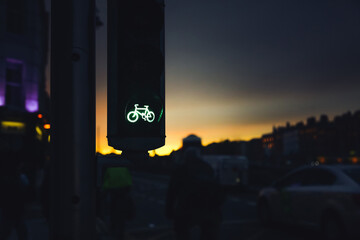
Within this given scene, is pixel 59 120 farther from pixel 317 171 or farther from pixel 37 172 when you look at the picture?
pixel 37 172

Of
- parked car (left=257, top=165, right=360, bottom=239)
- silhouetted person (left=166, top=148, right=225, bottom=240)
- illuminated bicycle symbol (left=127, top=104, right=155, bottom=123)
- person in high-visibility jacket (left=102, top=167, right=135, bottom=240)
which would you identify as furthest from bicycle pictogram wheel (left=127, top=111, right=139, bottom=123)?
parked car (left=257, top=165, right=360, bottom=239)


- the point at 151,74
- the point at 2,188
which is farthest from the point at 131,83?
the point at 2,188

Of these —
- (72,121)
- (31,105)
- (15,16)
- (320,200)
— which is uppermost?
(15,16)

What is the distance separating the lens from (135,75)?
89.1 inches

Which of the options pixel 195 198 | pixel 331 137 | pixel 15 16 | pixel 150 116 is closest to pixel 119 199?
pixel 195 198

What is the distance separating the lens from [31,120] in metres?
19.7

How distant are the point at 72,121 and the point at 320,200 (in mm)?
7945

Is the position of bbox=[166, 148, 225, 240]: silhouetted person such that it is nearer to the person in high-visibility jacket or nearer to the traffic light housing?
the traffic light housing

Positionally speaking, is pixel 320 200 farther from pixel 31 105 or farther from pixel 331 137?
pixel 331 137

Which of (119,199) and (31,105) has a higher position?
(31,105)

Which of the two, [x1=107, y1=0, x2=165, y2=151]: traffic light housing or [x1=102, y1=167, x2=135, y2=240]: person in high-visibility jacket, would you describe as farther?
[x1=102, y1=167, x2=135, y2=240]: person in high-visibility jacket

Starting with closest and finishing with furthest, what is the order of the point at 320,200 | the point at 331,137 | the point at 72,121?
the point at 72,121 → the point at 320,200 → the point at 331,137

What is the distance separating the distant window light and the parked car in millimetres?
14302

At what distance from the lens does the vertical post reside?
1.98 metres
